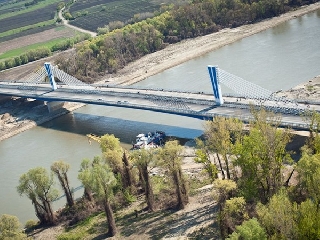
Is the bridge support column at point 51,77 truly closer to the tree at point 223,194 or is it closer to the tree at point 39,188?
the tree at point 39,188

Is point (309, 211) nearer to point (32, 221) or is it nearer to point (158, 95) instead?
point (32, 221)

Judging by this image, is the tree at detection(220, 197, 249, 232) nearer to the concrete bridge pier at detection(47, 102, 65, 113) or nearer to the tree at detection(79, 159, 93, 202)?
the tree at detection(79, 159, 93, 202)

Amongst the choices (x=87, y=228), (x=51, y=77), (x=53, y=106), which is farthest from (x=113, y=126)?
(x=87, y=228)

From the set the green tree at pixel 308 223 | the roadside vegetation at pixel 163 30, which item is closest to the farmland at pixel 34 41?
the roadside vegetation at pixel 163 30

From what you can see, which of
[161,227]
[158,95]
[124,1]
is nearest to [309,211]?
[161,227]

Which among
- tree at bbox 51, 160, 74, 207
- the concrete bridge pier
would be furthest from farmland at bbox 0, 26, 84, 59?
tree at bbox 51, 160, 74, 207
